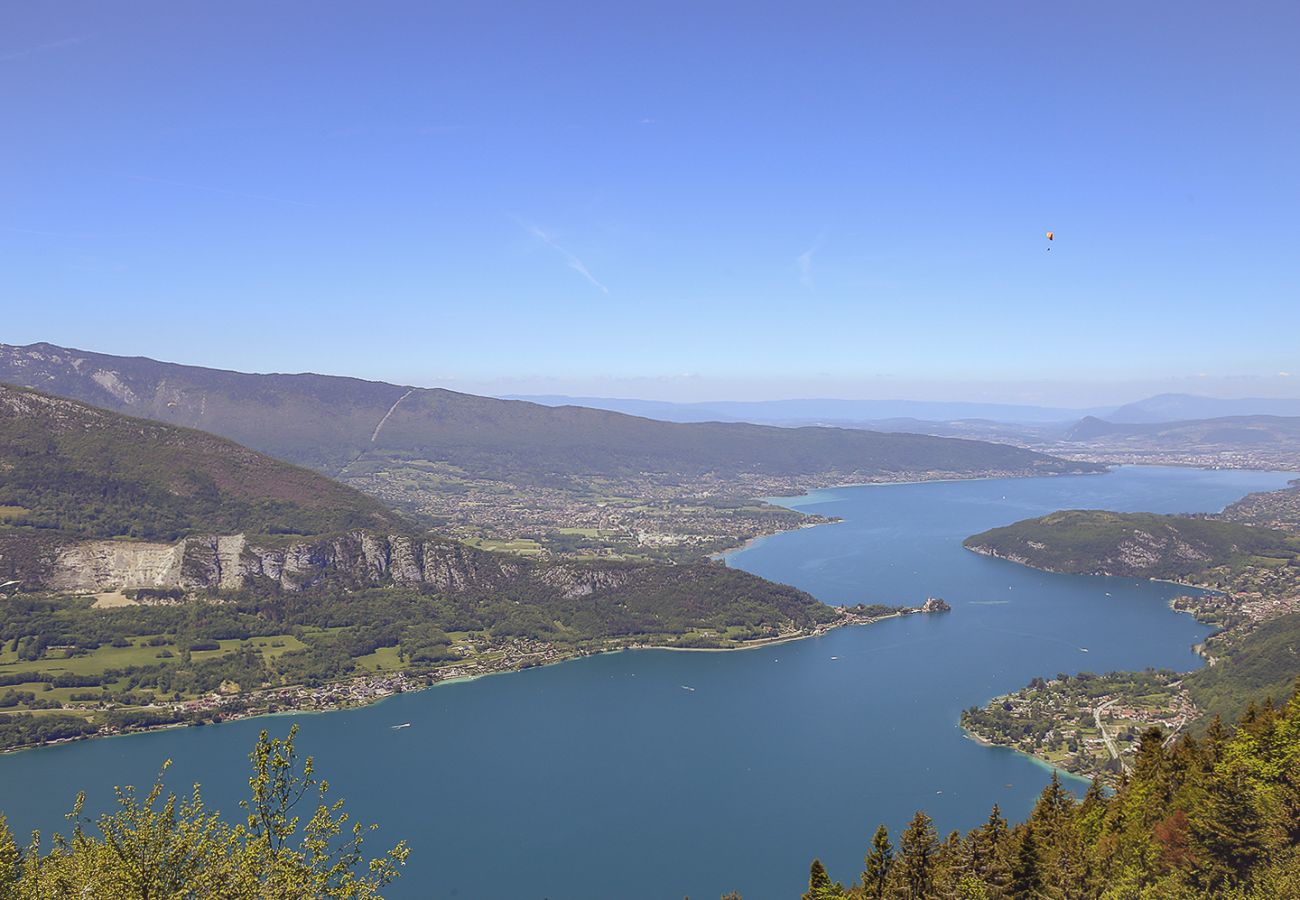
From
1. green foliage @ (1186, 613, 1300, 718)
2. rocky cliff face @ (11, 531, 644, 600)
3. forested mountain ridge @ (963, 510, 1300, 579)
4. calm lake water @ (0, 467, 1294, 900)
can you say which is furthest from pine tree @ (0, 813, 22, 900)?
forested mountain ridge @ (963, 510, 1300, 579)

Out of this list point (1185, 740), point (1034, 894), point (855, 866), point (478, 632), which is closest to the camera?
point (1034, 894)

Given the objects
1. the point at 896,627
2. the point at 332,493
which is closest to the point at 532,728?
the point at 896,627

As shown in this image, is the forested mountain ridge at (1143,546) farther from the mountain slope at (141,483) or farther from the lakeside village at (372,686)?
the mountain slope at (141,483)

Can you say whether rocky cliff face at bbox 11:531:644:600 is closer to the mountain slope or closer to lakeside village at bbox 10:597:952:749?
the mountain slope

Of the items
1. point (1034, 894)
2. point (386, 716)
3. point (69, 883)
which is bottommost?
point (386, 716)

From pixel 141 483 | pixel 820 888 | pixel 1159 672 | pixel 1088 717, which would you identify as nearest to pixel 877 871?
pixel 820 888

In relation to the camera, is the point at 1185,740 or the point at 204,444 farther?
the point at 204,444

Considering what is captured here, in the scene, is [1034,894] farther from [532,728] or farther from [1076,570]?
[1076,570]
